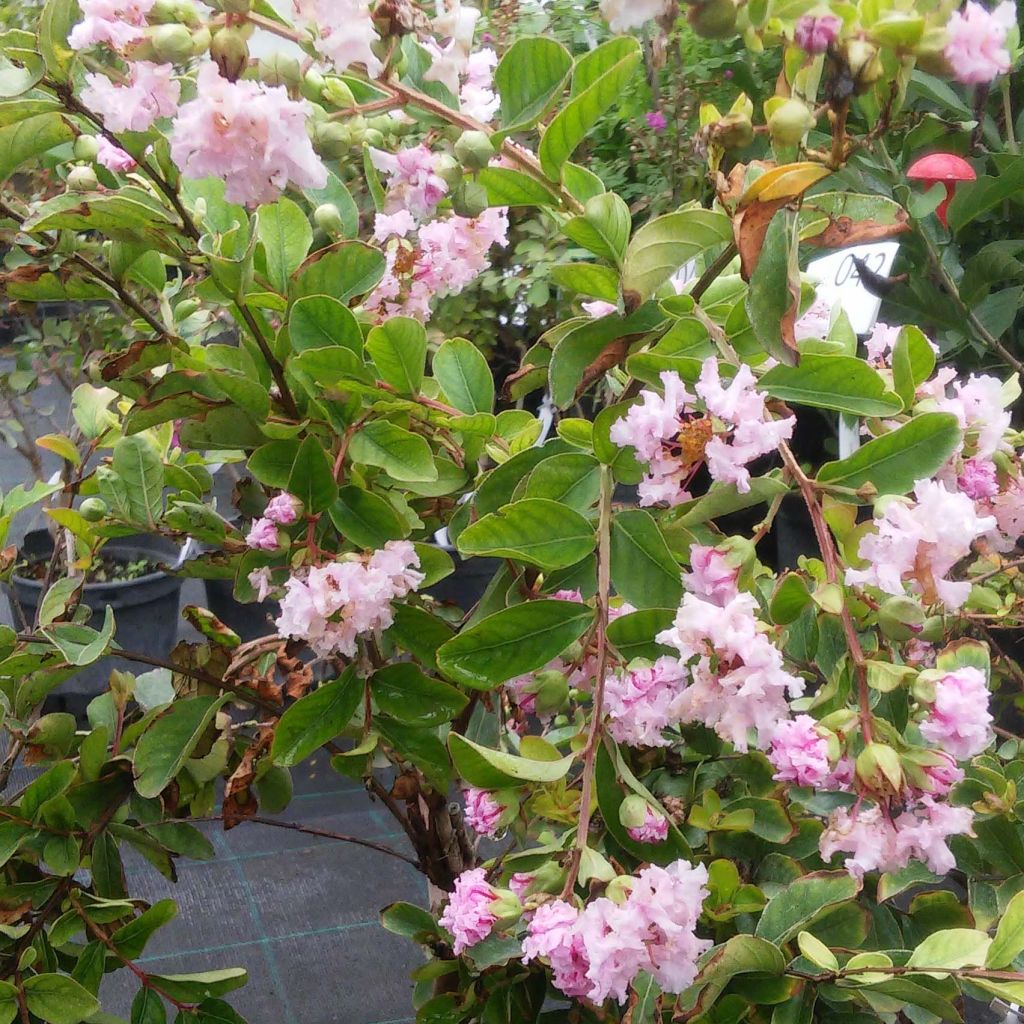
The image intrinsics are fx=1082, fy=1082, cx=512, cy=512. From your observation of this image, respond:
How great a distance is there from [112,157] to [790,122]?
42cm

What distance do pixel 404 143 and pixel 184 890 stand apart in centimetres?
104

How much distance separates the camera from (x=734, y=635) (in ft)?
1.43

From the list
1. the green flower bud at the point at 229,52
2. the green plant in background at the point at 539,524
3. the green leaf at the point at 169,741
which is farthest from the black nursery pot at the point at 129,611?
the green flower bud at the point at 229,52

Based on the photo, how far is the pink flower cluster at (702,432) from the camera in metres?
0.45

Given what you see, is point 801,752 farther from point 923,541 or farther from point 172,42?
point 172,42

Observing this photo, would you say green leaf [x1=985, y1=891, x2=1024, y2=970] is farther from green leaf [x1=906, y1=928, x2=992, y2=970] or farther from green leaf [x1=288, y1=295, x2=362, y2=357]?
green leaf [x1=288, y1=295, x2=362, y2=357]

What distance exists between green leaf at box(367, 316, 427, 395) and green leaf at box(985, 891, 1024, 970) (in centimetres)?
38

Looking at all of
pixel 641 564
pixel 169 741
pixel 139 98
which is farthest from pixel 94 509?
pixel 641 564

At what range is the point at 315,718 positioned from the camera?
22.5 inches

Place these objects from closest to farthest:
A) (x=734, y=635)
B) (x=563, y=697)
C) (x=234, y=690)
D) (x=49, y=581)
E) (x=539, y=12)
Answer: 1. (x=734, y=635)
2. (x=563, y=697)
3. (x=234, y=690)
4. (x=49, y=581)
5. (x=539, y=12)

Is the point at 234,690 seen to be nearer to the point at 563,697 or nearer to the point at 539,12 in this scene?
the point at 563,697

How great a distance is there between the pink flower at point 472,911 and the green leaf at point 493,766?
0.05 metres

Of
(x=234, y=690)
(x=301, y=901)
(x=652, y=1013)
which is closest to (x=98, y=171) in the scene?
(x=234, y=690)

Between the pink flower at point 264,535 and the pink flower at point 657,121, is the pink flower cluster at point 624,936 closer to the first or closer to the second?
the pink flower at point 264,535
